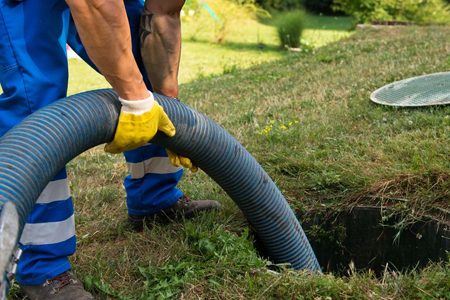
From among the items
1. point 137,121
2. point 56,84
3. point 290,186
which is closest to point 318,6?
point 290,186

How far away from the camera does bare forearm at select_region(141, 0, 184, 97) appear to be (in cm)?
283

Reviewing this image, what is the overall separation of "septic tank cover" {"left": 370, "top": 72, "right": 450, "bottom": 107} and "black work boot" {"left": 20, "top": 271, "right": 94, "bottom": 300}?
9.45 feet

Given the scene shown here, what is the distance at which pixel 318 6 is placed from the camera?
77.5 ft

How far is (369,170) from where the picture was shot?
345cm

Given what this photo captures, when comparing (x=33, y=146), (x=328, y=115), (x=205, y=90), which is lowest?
(x=205, y=90)

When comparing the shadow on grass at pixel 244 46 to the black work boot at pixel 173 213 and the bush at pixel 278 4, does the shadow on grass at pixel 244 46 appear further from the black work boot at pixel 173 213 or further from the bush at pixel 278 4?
the black work boot at pixel 173 213

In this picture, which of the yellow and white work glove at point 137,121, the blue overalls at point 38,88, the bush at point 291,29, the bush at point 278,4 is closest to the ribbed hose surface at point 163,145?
the yellow and white work glove at point 137,121

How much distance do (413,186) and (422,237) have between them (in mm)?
262

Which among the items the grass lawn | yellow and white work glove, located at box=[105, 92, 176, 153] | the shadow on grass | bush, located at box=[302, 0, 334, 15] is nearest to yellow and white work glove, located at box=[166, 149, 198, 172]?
the grass lawn

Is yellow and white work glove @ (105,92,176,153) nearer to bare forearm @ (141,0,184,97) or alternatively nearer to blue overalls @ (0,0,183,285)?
blue overalls @ (0,0,183,285)

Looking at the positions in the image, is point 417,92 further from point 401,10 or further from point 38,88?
point 401,10

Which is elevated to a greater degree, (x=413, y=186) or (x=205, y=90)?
(x=413, y=186)

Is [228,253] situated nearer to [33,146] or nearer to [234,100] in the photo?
[33,146]

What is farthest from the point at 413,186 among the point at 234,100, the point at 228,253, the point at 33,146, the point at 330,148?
the point at 234,100
